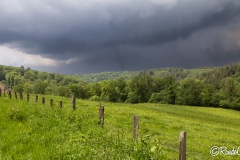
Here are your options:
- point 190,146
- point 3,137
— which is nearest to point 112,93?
point 190,146

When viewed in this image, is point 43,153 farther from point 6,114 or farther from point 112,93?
point 112,93

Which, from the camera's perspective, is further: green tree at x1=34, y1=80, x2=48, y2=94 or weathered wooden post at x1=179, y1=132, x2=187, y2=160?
green tree at x1=34, y1=80, x2=48, y2=94

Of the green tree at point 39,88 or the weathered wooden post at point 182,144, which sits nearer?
the weathered wooden post at point 182,144

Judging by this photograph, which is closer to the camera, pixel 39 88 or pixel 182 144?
pixel 182 144

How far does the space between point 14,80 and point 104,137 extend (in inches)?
8264

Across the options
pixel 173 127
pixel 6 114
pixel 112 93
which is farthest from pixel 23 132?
pixel 112 93

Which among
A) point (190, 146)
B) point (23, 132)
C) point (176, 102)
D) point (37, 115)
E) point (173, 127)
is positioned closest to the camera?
point (23, 132)

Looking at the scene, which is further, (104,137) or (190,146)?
(190,146)

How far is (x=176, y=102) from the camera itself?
10625 centimetres

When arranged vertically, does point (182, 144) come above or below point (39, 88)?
below

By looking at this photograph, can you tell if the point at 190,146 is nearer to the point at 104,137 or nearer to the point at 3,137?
the point at 104,137

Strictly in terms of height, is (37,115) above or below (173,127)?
above

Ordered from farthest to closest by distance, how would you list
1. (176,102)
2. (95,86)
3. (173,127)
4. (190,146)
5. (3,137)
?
(95,86) < (176,102) < (173,127) < (190,146) < (3,137)

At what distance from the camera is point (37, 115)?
45.4 feet
